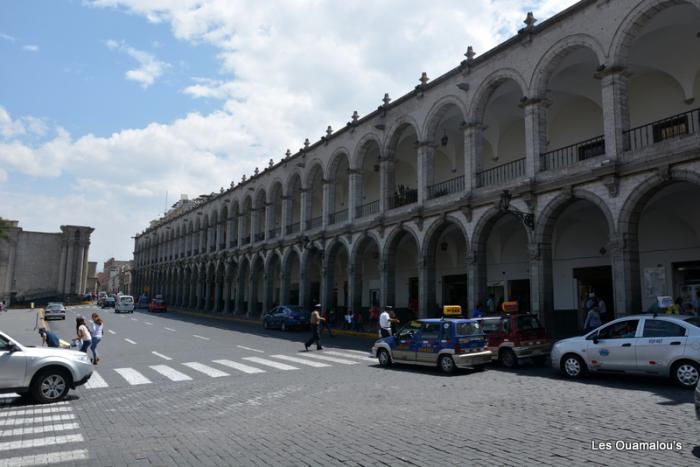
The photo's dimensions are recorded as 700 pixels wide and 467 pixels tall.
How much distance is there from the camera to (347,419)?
7.84 metres

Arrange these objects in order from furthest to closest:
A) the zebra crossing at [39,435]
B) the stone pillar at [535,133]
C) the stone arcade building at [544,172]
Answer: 1. the stone pillar at [535,133]
2. the stone arcade building at [544,172]
3. the zebra crossing at [39,435]

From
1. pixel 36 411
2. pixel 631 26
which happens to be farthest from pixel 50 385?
pixel 631 26

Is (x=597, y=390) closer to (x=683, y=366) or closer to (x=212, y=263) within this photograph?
(x=683, y=366)

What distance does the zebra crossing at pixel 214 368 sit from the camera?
12.2 m

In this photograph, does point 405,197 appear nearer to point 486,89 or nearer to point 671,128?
point 486,89

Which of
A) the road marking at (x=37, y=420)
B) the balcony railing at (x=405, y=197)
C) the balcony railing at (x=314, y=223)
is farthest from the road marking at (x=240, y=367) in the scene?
the balcony railing at (x=314, y=223)

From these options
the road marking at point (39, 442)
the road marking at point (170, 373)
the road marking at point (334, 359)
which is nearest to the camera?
the road marking at point (39, 442)

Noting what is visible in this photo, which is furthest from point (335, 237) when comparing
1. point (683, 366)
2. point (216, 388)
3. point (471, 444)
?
point (471, 444)

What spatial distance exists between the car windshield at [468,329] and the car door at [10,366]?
382 inches

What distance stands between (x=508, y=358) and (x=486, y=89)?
11.9 m

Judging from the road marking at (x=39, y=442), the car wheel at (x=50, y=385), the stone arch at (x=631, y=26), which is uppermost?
the stone arch at (x=631, y=26)

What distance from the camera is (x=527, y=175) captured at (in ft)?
61.9

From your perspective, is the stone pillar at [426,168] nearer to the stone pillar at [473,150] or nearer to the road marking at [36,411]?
the stone pillar at [473,150]

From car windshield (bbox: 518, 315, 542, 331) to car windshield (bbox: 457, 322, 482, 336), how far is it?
156cm
